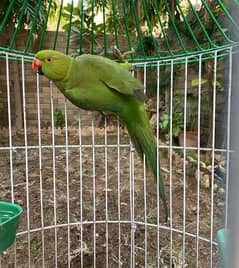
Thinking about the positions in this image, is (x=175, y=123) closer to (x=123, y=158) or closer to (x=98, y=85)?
(x=123, y=158)

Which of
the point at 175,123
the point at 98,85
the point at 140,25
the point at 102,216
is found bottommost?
the point at 102,216

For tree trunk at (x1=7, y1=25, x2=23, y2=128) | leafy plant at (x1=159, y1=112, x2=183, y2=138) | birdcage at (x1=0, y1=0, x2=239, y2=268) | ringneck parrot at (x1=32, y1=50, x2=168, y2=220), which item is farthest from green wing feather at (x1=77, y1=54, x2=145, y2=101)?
tree trunk at (x1=7, y1=25, x2=23, y2=128)

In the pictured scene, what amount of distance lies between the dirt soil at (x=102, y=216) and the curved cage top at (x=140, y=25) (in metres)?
0.36

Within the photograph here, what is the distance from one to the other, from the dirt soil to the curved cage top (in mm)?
365

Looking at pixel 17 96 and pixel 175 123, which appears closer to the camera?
pixel 175 123

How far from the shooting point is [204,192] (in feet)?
6.12

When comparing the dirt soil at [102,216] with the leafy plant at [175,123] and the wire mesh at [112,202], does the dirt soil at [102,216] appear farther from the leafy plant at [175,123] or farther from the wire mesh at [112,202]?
the leafy plant at [175,123]

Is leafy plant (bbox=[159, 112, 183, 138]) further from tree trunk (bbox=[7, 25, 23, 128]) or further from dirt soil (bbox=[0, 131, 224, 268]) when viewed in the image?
tree trunk (bbox=[7, 25, 23, 128])

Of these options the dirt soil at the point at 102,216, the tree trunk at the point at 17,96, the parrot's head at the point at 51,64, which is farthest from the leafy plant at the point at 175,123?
the parrot's head at the point at 51,64

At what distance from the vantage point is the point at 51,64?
768 mm

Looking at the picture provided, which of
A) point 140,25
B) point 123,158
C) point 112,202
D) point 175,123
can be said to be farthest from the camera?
point 175,123

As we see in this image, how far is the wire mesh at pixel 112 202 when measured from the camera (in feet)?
3.54

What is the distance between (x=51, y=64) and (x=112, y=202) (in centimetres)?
115

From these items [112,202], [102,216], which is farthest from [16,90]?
[102,216]
